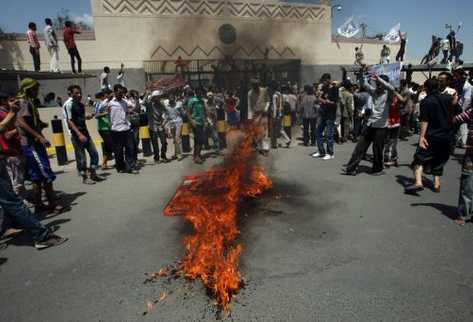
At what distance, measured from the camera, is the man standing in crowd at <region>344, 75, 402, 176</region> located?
5.88 m

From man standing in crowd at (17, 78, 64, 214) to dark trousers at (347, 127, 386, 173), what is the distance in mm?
5250

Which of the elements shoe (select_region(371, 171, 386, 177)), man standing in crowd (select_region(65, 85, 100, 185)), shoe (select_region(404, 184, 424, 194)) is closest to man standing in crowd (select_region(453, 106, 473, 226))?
shoe (select_region(404, 184, 424, 194))

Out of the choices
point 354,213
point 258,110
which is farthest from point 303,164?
point 354,213

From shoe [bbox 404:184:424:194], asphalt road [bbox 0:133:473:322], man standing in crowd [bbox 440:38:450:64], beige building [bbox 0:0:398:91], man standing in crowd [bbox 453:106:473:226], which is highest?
beige building [bbox 0:0:398:91]

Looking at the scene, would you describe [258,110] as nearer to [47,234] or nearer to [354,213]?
[354,213]

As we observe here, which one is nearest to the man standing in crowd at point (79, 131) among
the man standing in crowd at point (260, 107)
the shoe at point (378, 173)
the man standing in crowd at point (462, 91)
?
the man standing in crowd at point (260, 107)

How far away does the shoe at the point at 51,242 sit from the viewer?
3.85 meters

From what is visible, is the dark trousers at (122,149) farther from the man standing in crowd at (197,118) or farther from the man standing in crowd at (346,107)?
the man standing in crowd at (346,107)

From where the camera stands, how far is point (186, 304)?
2.71 metres

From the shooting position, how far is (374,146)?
6156mm

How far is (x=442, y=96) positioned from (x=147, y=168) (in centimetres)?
602

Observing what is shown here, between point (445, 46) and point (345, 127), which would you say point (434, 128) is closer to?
point (345, 127)

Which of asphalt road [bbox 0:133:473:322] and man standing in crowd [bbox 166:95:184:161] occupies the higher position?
man standing in crowd [bbox 166:95:184:161]

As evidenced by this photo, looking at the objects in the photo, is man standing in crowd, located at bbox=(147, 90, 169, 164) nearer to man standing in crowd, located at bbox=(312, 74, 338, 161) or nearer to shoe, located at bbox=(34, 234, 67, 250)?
man standing in crowd, located at bbox=(312, 74, 338, 161)
